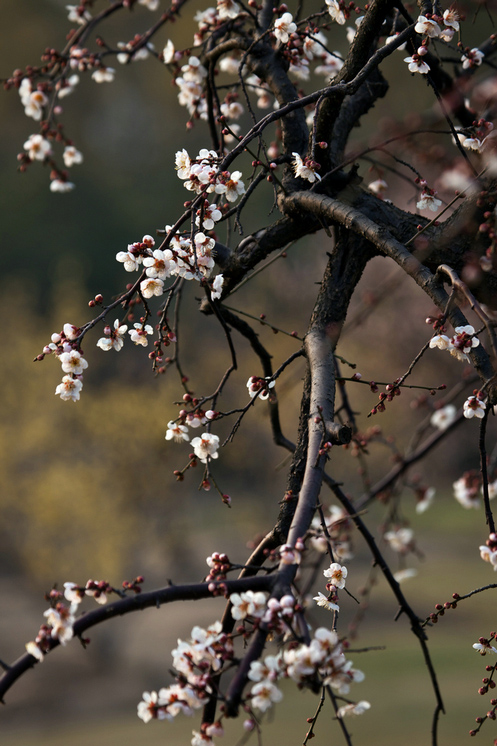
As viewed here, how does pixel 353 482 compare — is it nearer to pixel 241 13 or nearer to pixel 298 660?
pixel 241 13

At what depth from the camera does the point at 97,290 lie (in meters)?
17.2

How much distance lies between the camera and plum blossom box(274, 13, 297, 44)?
1.55 m

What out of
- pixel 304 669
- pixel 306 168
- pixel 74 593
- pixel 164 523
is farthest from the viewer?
pixel 164 523

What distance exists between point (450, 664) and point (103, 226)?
50.5ft

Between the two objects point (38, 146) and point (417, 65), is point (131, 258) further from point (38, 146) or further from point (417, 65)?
point (38, 146)

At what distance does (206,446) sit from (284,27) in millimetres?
928

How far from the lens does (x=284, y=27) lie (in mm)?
1561

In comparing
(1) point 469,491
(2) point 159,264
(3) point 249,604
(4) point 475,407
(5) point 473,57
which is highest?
(5) point 473,57

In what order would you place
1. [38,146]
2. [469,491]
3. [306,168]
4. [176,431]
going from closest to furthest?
1. [306,168]
2. [176,431]
3. [38,146]
4. [469,491]

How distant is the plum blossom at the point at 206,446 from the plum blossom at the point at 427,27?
32.6 inches

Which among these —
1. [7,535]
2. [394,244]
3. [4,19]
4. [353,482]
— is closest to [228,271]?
[394,244]

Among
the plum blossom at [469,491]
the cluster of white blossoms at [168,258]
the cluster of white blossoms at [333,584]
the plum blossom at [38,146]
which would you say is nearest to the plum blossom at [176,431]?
the cluster of white blossoms at [168,258]

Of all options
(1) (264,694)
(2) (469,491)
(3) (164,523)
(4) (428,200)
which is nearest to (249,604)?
(1) (264,694)

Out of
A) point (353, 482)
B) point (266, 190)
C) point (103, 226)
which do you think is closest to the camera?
point (353, 482)
